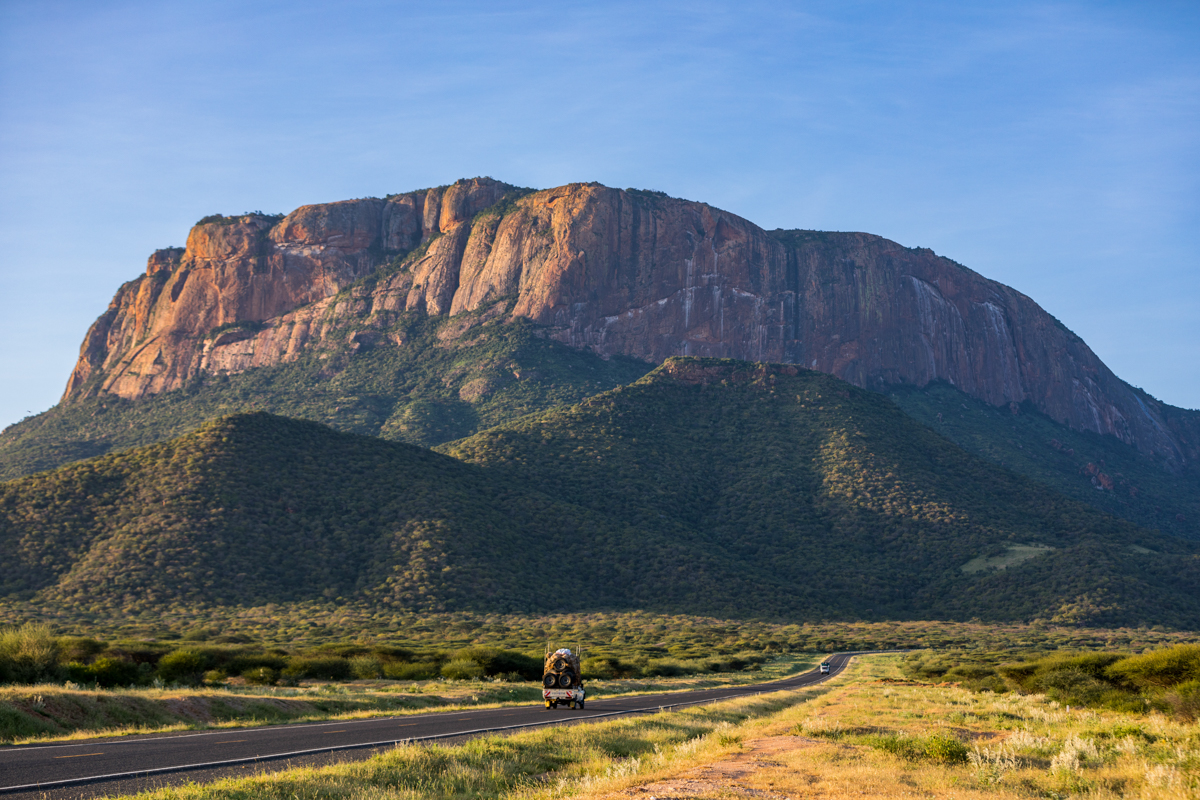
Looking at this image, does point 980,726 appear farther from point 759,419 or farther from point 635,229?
point 635,229

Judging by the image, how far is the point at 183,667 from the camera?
119 feet

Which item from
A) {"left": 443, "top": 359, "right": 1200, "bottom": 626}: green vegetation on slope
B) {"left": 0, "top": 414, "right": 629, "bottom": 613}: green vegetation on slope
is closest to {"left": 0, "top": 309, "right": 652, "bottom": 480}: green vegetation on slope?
{"left": 443, "top": 359, "right": 1200, "bottom": 626}: green vegetation on slope

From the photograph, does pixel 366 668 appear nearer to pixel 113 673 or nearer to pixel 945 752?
pixel 113 673

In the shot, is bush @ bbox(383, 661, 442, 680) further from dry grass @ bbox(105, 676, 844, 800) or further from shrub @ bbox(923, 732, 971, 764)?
shrub @ bbox(923, 732, 971, 764)

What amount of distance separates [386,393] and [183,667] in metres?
108

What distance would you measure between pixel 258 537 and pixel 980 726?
6541 cm

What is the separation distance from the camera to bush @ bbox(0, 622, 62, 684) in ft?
97.9

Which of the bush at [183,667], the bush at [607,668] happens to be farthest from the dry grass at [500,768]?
the bush at [607,668]

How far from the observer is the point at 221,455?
82.7 metres

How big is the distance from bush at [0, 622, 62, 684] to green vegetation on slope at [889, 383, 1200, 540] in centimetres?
13472

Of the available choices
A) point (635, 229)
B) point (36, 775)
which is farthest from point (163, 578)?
point (635, 229)

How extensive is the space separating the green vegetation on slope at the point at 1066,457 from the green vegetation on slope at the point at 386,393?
59.5 meters

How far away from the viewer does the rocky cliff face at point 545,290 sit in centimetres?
16312

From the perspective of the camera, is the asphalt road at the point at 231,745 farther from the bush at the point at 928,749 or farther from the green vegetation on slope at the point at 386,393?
the green vegetation on slope at the point at 386,393
